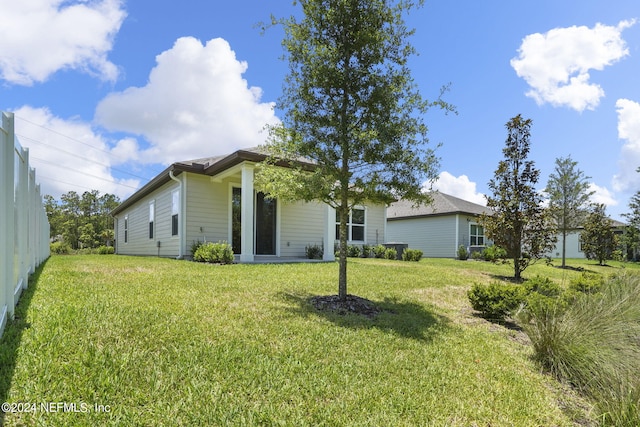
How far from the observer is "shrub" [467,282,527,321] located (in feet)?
19.1

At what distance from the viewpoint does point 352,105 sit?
18.8 ft

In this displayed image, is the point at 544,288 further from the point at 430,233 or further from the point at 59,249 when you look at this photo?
the point at 59,249

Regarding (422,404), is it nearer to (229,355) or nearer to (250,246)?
(229,355)

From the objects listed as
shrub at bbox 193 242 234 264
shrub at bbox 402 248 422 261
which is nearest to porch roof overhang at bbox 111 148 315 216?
shrub at bbox 193 242 234 264

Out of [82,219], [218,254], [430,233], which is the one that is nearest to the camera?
[218,254]

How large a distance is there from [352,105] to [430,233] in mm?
19784

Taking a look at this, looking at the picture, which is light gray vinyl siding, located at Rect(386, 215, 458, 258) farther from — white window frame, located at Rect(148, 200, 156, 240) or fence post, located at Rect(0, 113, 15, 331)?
fence post, located at Rect(0, 113, 15, 331)

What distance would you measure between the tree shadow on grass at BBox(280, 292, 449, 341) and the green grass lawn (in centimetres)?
4

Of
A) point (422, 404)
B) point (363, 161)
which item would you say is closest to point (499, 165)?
point (363, 161)

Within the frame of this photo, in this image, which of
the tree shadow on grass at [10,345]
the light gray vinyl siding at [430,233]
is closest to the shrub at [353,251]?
the light gray vinyl siding at [430,233]

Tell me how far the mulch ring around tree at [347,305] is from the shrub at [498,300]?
1.84 meters

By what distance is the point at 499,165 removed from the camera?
11.6 meters

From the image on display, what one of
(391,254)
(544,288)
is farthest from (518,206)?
(391,254)

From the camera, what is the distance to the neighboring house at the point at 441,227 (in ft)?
73.3
